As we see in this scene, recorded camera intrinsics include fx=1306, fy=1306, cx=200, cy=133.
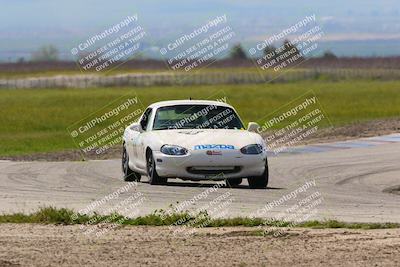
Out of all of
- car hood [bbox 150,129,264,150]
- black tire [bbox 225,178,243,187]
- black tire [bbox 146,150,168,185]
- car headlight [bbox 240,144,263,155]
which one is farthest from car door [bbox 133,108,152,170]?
car headlight [bbox 240,144,263,155]

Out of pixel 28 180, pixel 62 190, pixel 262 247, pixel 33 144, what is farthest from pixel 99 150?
pixel 262 247

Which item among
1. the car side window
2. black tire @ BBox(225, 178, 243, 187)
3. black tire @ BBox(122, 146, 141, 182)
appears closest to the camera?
black tire @ BBox(225, 178, 243, 187)

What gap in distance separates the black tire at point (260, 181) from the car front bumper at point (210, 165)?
0.14 meters

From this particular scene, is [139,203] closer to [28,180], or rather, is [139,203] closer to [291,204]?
[291,204]

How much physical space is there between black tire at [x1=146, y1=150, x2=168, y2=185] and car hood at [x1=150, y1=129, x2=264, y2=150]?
0.89 ft

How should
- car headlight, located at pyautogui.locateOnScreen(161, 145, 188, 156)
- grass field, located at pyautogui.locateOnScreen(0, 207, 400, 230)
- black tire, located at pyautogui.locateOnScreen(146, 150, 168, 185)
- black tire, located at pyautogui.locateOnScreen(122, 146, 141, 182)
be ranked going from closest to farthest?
grass field, located at pyautogui.locateOnScreen(0, 207, 400, 230)
car headlight, located at pyautogui.locateOnScreen(161, 145, 188, 156)
black tire, located at pyautogui.locateOnScreen(146, 150, 168, 185)
black tire, located at pyautogui.locateOnScreen(122, 146, 141, 182)

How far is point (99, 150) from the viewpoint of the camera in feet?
115

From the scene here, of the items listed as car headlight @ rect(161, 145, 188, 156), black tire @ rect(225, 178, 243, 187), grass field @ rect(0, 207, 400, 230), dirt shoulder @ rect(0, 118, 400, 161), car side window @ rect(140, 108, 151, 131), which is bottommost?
dirt shoulder @ rect(0, 118, 400, 161)

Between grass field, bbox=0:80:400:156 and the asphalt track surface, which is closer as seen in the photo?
the asphalt track surface

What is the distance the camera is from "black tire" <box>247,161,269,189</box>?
2092 centimetres

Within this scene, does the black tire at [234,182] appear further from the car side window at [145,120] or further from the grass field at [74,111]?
the grass field at [74,111]

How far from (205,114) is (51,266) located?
10.1 meters

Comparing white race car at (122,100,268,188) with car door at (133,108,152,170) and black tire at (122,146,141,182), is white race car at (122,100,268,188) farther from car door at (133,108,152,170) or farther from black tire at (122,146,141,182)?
black tire at (122,146,141,182)

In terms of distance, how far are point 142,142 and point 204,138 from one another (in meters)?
1.33
